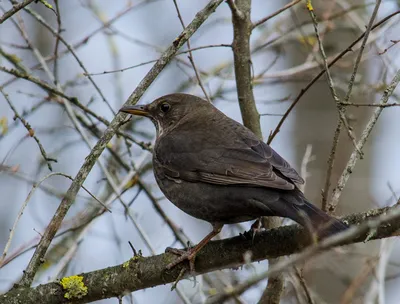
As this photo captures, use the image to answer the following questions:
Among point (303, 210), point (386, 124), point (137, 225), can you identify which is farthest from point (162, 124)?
point (386, 124)

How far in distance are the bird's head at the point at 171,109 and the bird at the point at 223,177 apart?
5.6 inches

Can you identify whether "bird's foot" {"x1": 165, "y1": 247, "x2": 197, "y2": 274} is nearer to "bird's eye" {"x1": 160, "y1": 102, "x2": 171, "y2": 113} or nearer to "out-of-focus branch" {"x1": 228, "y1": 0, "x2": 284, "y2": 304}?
"out-of-focus branch" {"x1": 228, "y1": 0, "x2": 284, "y2": 304}

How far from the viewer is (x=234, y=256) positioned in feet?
15.3

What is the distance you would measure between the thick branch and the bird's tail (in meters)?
0.11

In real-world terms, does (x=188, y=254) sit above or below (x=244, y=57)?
below

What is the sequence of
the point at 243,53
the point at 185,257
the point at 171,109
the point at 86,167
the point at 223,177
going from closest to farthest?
the point at 86,167, the point at 185,257, the point at 223,177, the point at 243,53, the point at 171,109

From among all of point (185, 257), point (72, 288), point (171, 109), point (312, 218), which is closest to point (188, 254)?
point (185, 257)

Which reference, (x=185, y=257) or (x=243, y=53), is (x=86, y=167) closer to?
(x=185, y=257)

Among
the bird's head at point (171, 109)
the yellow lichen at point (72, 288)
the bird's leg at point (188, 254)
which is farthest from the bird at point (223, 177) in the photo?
the yellow lichen at point (72, 288)

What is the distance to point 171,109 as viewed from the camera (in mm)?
6453

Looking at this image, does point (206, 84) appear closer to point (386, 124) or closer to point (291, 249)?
point (291, 249)

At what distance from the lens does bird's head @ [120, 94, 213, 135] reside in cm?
636

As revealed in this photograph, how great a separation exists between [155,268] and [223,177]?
33.2 inches

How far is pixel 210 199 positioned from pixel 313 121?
485 centimetres
